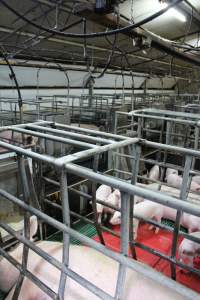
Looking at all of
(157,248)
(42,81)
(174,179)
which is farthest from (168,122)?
(42,81)

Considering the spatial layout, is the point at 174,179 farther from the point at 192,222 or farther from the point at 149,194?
the point at 149,194

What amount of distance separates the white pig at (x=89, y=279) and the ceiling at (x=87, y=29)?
3.63ft

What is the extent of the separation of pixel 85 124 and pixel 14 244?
341 centimetres

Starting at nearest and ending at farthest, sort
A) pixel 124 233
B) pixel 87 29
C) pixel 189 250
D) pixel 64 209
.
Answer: pixel 124 233 < pixel 64 209 < pixel 189 250 < pixel 87 29

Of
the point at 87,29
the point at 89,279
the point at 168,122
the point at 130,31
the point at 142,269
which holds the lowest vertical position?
the point at 89,279

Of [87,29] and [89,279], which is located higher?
[87,29]

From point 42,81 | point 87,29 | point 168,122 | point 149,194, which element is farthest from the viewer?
point 42,81

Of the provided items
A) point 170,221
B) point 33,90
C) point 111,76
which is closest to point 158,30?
point 170,221

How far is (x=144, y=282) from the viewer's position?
107 centimetres

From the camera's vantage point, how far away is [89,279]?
114 cm

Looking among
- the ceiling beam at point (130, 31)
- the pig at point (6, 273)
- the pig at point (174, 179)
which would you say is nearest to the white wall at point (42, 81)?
the pig at point (174, 179)

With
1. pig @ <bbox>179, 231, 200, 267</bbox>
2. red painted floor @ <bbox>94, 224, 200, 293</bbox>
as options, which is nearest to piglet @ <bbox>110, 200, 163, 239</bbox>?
red painted floor @ <bbox>94, 224, 200, 293</bbox>

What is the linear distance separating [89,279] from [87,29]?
327cm

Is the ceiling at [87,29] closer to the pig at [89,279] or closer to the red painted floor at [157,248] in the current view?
the pig at [89,279]
